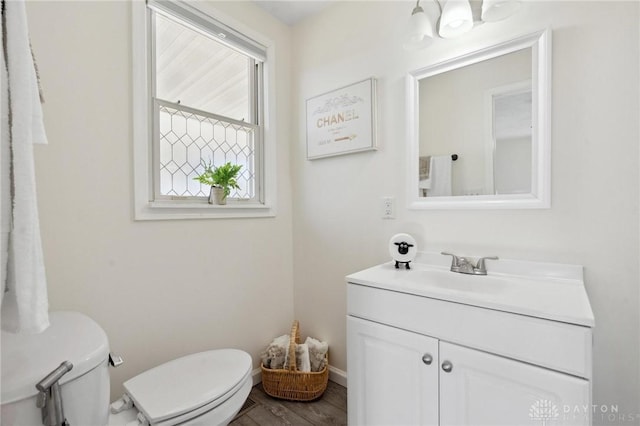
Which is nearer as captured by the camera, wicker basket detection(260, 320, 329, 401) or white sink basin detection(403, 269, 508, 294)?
white sink basin detection(403, 269, 508, 294)

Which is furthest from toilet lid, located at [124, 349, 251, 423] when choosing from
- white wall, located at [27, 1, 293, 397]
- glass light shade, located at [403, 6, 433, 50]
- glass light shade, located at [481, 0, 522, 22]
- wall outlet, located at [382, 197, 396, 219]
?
glass light shade, located at [481, 0, 522, 22]

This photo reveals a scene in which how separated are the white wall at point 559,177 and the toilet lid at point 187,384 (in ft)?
2.61

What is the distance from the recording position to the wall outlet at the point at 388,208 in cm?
160

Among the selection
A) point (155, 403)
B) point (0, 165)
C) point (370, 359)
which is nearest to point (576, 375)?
point (370, 359)

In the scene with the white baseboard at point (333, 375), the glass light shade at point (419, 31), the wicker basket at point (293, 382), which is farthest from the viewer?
the white baseboard at point (333, 375)

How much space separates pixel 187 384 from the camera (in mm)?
1089

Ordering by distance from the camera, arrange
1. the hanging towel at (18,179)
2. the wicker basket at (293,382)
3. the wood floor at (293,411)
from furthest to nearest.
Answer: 1. the wicker basket at (293,382)
2. the wood floor at (293,411)
3. the hanging towel at (18,179)

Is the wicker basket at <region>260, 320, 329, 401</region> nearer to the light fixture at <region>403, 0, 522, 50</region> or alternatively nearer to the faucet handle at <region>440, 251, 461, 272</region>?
the faucet handle at <region>440, 251, 461, 272</region>

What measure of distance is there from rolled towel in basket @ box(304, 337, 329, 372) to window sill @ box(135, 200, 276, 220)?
0.84 metres

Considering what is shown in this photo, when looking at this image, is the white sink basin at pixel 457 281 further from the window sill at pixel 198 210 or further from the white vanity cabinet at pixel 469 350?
the window sill at pixel 198 210

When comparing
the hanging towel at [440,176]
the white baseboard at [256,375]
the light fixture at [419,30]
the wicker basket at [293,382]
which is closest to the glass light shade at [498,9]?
the light fixture at [419,30]

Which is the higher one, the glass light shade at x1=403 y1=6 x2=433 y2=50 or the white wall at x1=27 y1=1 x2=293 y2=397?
the glass light shade at x1=403 y1=6 x2=433 y2=50

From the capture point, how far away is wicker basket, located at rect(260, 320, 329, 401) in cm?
164

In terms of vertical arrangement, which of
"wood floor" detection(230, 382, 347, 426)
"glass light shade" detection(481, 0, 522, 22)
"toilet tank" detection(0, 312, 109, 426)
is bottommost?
"wood floor" detection(230, 382, 347, 426)
